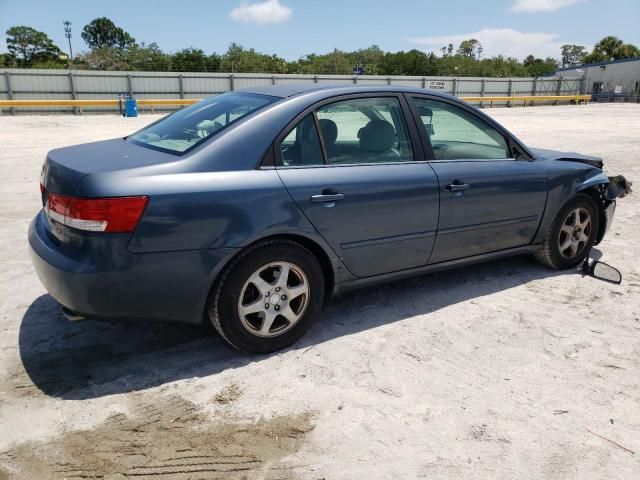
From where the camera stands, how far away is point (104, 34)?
11962cm

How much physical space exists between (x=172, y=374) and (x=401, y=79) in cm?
3421

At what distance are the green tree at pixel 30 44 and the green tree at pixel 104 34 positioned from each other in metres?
30.1

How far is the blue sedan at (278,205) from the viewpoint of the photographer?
8.99 feet

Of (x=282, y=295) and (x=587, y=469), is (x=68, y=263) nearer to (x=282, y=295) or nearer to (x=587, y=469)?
(x=282, y=295)

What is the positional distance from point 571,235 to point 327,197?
2.70 meters

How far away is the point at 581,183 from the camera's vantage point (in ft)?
15.1

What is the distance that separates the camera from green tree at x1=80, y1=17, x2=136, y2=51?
389ft

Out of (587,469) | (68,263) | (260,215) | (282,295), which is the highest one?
(260,215)

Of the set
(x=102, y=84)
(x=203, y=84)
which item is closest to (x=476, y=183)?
(x=102, y=84)

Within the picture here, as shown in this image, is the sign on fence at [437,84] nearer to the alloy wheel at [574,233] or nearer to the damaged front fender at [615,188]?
the damaged front fender at [615,188]

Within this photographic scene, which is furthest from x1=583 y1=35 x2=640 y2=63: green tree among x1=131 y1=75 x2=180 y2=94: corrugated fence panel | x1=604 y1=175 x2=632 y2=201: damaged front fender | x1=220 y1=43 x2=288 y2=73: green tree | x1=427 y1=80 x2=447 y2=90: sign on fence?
x1=604 y1=175 x2=632 y2=201: damaged front fender

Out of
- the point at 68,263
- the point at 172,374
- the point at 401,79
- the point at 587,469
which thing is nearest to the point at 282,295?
the point at 172,374

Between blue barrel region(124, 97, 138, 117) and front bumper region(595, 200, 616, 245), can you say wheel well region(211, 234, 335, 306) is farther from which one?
blue barrel region(124, 97, 138, 117)

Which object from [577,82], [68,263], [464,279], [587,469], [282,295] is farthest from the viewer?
[577,82]
